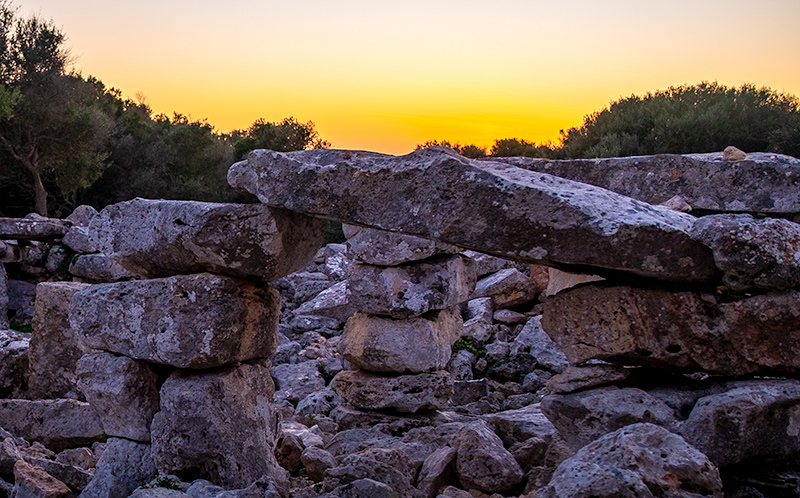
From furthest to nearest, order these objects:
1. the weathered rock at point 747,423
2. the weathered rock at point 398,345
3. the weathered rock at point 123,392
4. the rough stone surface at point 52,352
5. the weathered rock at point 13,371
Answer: the weathered rock at point 13,371
the rough stone surface at point 52,352
the weathered rock at point 398,345
the weathered rock at point 123,392
the weathered rock at point 747,423

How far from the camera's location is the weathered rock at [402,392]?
7566 mm

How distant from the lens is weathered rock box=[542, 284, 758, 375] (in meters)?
4.49

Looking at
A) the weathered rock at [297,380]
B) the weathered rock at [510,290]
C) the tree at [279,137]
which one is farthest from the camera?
the tree at [279,137]

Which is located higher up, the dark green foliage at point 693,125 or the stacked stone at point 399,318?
the dark green foliage at point 693,125

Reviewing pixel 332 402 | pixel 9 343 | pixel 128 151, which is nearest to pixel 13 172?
pixel 128 151

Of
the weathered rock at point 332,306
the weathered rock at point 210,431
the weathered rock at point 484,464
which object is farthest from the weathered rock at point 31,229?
the weathered rock at point 484,464

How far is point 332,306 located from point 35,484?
26.9ft

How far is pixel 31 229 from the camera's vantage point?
13742mm

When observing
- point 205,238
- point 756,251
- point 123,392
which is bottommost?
point 123,392

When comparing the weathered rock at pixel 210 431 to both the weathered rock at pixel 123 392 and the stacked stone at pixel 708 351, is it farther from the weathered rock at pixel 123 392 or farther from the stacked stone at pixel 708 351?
the stacked stone at pixel 708 351

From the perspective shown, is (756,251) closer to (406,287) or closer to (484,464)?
(484,464)

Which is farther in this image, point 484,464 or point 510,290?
point 510,290

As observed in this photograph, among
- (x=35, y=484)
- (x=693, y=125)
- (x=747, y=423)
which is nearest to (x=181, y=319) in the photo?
(x=35, y=484)

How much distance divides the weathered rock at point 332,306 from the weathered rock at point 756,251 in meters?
8.96
